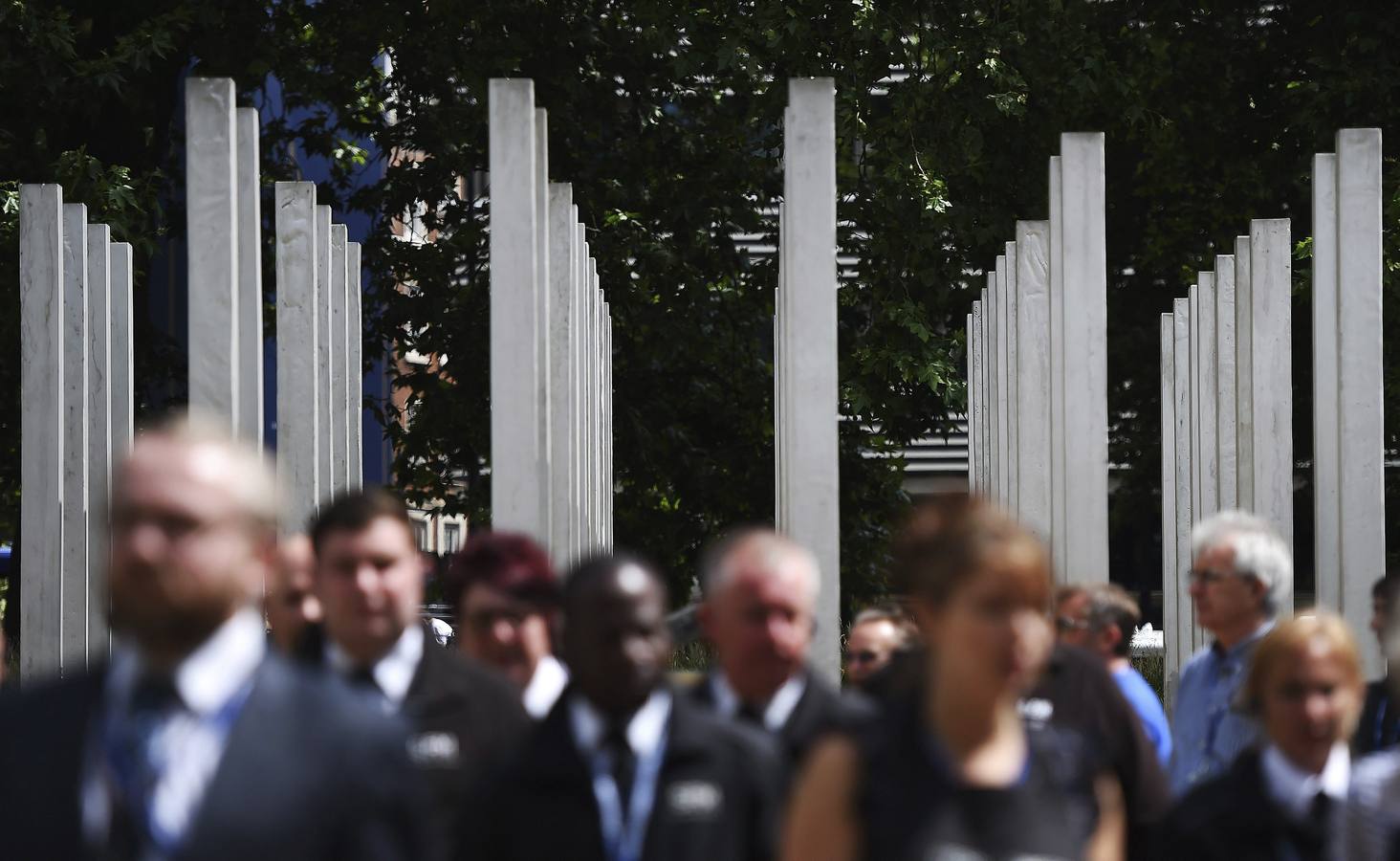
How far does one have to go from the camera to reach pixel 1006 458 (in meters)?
16.6

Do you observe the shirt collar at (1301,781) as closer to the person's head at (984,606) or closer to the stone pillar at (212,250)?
the person's head at (984,606)

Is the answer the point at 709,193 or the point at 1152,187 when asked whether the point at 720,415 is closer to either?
the point at 709,193

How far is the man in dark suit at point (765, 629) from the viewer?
447 cm

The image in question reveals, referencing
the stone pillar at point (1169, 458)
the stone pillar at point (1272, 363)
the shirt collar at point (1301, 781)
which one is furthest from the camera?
the stone pillar at point (1169, 458)

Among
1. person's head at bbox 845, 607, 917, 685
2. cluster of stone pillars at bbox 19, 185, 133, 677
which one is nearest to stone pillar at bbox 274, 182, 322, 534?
cluster of stone pillars at bbox 19, 185, 133, 677

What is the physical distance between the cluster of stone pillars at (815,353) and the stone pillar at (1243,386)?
5.95m

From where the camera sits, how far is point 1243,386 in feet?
48.6

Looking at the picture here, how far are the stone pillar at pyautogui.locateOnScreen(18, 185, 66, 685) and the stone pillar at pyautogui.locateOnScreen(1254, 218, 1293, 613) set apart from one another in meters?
7.44

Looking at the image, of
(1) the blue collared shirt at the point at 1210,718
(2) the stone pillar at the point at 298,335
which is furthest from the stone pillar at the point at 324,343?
(1) the blue collared shirt at the point at 1210,718

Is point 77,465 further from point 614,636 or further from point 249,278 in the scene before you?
point 614,636

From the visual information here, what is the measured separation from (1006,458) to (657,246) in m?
5.68

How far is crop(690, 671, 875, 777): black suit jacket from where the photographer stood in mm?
4461

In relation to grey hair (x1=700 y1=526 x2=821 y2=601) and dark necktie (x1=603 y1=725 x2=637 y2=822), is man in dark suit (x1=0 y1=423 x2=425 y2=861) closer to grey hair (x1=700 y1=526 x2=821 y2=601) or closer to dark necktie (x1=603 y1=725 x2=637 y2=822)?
dark necktie (x1=603 y1=725 x2=637 y2=822)

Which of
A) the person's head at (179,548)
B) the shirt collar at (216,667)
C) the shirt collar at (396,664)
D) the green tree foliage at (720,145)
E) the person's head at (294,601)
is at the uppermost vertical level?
the green tree foliage at (720,145)
